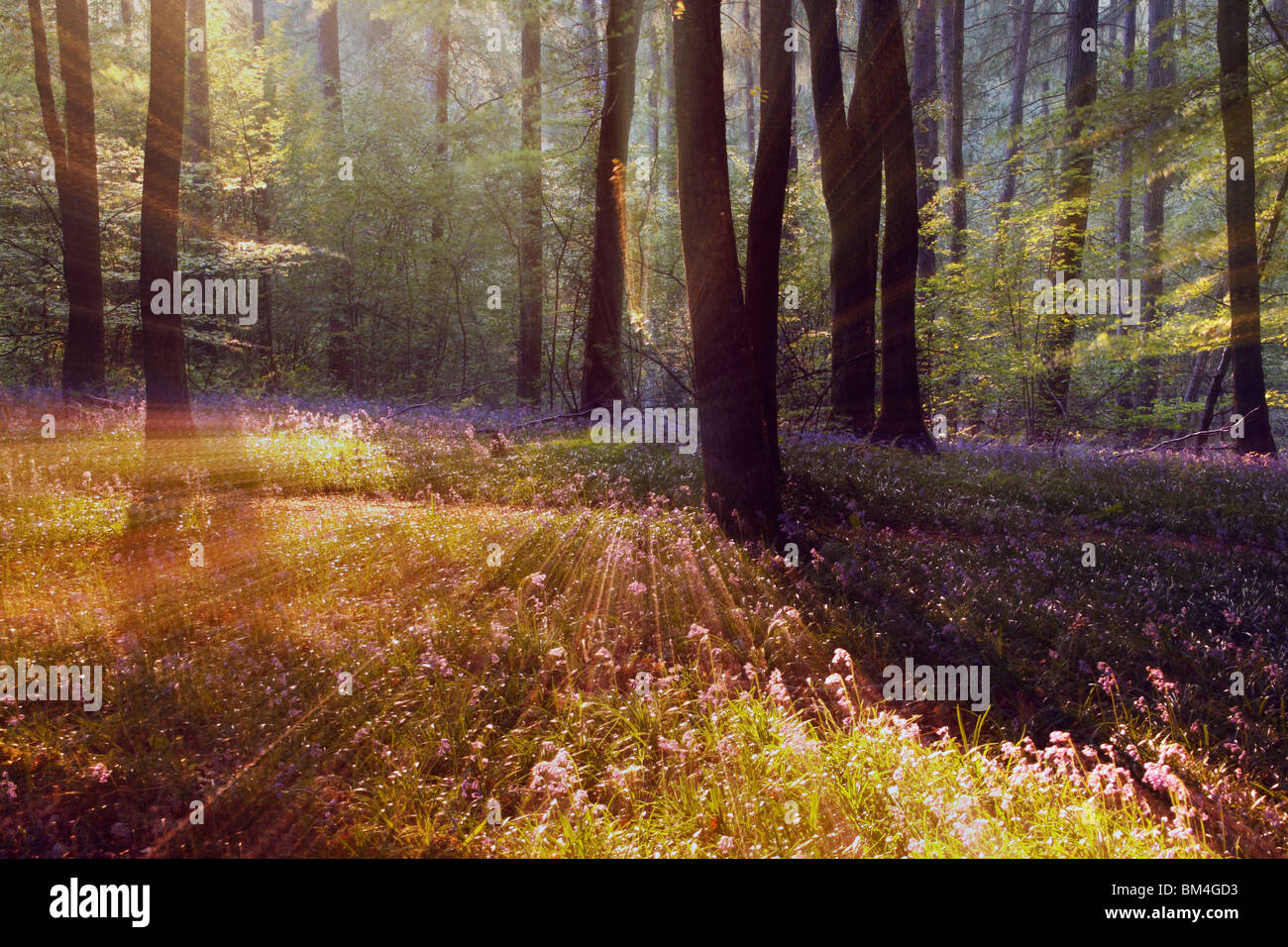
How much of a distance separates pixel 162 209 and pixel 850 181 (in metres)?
10.1

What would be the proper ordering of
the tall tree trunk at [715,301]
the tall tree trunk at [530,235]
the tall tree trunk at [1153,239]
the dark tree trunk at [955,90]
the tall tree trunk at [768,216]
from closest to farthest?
1. the tall tree trunk at [715,301]
2. the tall tree trunk at [768,216]
3. the tall tree trunk at [1153,239]
4. the tall tree trunk at [530,235]
5. the dark tree trunk at [955,90]

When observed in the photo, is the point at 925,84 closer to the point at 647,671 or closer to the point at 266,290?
the point at 266,290

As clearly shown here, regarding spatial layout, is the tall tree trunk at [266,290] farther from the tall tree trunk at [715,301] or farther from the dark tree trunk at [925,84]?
the tall tree trunk at [715,301]

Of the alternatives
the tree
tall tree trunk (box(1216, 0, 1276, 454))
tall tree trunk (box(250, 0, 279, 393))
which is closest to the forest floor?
tall tree trunk (box(1216, 0, 1276, 454))

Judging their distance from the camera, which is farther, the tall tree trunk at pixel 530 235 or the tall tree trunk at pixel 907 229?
the tall tree trunk at pixel 530 235

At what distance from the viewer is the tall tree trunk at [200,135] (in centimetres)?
2100

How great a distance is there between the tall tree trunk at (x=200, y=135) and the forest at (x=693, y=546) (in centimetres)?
253

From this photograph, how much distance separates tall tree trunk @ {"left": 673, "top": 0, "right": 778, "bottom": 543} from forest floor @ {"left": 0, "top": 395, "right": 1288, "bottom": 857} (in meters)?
0.47

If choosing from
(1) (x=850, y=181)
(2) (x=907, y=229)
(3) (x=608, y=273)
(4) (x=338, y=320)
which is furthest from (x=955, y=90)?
(4) (x=338, y=320)

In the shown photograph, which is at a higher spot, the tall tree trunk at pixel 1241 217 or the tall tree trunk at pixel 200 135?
the tall tree trunk at pixel 200 135

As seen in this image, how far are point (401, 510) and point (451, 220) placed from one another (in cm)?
1818

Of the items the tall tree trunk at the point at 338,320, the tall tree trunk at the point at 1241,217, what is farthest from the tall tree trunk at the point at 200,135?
the tall tree trunk at the point at 1241,217

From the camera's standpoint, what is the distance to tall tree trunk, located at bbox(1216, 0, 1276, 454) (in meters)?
11.5
